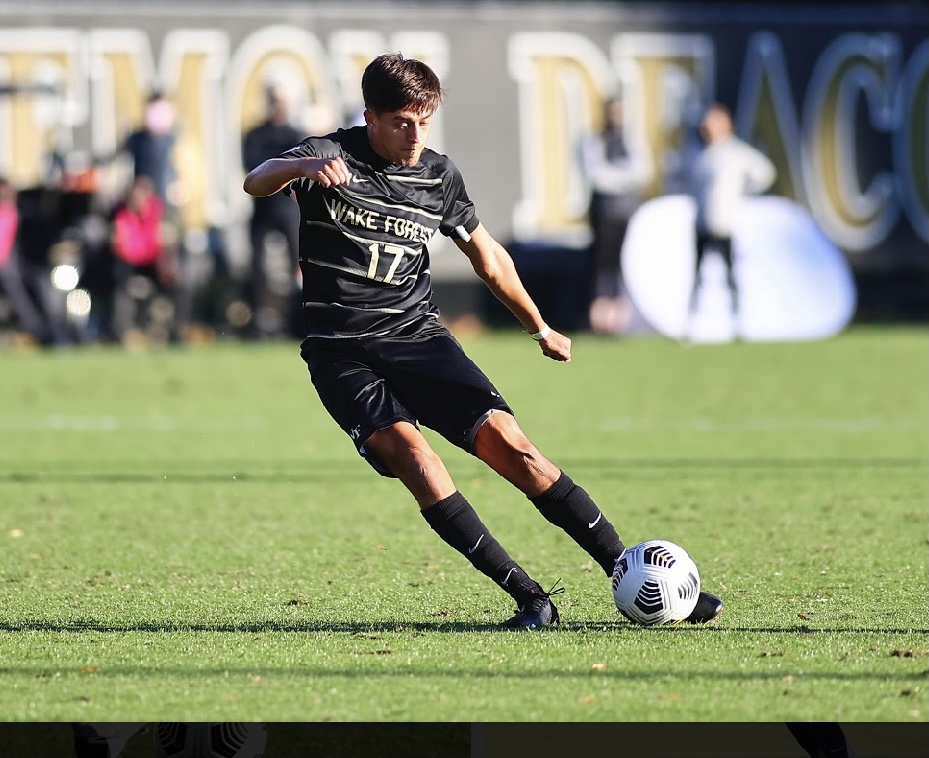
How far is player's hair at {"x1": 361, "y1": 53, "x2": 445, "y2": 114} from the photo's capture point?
5.79 meters

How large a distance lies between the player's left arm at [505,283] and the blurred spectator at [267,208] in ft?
37.8

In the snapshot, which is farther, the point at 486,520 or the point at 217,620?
the point at 486,520

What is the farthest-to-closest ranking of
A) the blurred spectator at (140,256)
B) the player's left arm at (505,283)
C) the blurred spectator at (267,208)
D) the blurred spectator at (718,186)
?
the blurred spectator at (718,186)
the blurred spectator at (140,256)
the blurred spectator at (267,208)
the player's left arm at (505,283)

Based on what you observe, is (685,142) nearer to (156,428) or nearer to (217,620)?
(156,428)

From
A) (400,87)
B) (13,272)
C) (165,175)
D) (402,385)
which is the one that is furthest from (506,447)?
(13,272)

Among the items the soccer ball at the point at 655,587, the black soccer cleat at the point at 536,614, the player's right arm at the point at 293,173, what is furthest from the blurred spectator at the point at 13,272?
the soccer ball at the point at 655,587

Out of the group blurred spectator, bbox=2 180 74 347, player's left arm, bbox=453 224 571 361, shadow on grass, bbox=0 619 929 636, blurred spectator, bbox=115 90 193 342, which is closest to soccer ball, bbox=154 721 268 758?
shadow on grass, bbox=0 619 929 636

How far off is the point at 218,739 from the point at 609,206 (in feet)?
51.0

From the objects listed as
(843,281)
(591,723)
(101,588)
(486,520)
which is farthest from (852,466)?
(843,281)

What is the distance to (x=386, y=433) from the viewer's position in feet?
19.6

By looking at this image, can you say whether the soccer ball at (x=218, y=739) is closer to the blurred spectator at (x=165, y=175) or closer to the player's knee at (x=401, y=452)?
the player's knee at (x=401, y=452)

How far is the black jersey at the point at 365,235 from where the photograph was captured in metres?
6.08

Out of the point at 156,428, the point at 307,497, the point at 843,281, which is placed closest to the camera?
the point at 307,497

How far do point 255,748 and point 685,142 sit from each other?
18.1 metres
